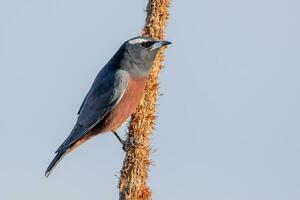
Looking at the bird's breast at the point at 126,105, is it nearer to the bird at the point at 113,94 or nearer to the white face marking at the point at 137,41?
the bird at the point at 113,94

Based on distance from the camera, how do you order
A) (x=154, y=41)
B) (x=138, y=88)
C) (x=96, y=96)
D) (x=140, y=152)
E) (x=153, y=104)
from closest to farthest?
(x=140, y=152) < (x=153, y=104) < (x=154, y=41) < (x=138, y=88) < (x=96, y=96)

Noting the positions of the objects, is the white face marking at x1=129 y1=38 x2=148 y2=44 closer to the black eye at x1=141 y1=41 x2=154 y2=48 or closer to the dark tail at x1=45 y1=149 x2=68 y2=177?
the black eye at x1=141 y1=41 x2=154 y2=48

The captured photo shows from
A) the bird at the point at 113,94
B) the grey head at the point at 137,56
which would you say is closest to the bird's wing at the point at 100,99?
the bird at the point at 113,94

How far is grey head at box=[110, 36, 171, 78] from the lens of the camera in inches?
289

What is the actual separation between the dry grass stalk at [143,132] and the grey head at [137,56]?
396 millimetres

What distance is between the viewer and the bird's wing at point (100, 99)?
785 cm

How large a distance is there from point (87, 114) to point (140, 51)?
1.14m

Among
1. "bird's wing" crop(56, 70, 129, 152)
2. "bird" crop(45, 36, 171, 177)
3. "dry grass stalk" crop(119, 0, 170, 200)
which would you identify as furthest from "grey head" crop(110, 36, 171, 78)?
"dry grass stalk" crop(119, 0, 170, 200)

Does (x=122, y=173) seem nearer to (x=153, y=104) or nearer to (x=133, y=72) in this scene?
(x=153, y=104)

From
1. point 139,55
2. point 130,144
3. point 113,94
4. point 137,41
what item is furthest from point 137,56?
point 130,144

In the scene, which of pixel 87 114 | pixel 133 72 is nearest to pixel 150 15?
pixel 133 72

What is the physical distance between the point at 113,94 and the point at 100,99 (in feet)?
0.80

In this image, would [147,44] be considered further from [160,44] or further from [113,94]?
[113,94]

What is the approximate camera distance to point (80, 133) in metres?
7.86
